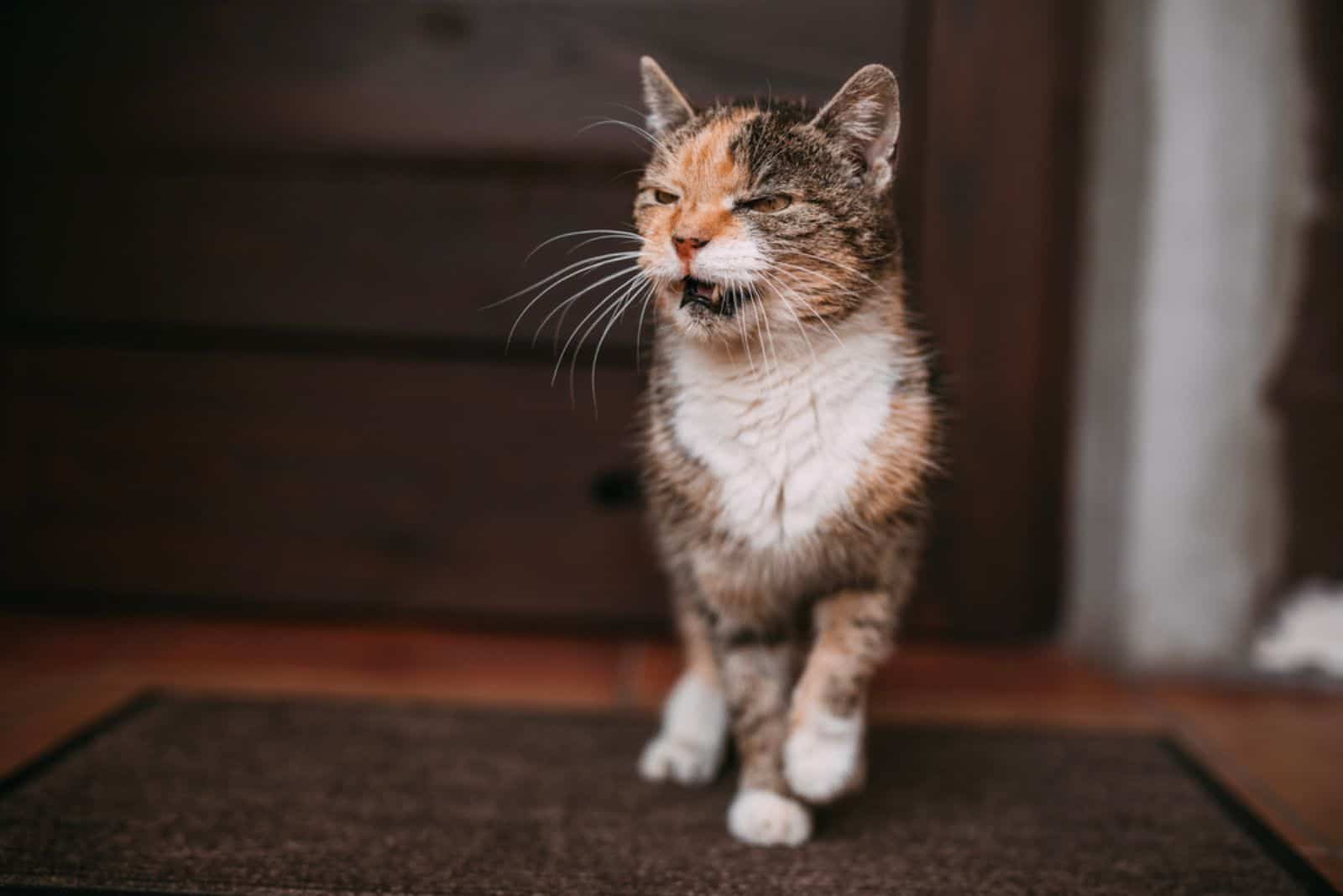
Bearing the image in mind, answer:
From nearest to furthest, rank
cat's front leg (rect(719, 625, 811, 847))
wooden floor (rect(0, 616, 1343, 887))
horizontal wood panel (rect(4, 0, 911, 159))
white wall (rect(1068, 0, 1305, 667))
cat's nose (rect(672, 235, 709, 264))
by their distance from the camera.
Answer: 1. cat's nose (rect(672, 235, 709, 264))
2. cat's front leg (rect(719, 625, 811, 847))
3. wooden floor (rect(0, 616, 1343, 887))
4. white wall (rect(1068, 0, 1305, 667))
5. horizontal wood panel (rect(4, 0, 911, 159))

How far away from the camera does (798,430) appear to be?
0.92 metres

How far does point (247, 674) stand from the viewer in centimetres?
137

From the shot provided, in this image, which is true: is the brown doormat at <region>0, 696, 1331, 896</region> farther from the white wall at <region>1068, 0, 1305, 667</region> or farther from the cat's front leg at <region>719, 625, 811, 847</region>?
the white wall at <region>1068, 0, 1305, 667</region>

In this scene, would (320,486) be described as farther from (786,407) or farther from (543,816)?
(786,407)

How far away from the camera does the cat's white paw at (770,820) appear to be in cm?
95

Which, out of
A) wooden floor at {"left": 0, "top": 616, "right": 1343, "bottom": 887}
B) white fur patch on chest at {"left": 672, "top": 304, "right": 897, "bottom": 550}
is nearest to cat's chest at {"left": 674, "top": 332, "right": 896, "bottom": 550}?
white fur patch on chest at {"left": 672, "top": 304, "right": 897, "bottom": 550}

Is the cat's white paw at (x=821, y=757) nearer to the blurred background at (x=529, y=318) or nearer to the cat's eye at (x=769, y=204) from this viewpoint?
the cat's eye at (x=769, y=204)

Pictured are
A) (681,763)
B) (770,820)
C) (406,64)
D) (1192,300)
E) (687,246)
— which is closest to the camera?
(687,246)

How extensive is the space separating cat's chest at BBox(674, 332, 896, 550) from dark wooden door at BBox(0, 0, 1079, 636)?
58 cm

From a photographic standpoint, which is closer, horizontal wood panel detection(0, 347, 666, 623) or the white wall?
the white wall

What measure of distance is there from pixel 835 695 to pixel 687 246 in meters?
0.40

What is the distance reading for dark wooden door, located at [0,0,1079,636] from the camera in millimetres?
1471

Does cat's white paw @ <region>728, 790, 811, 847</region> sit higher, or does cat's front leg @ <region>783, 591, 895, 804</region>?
cat's front leg @ <region>783, 591, 895, 804</region>

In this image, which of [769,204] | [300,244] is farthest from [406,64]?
[769,204]
